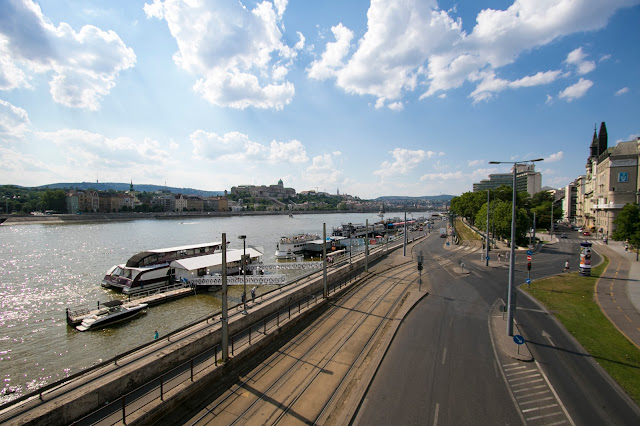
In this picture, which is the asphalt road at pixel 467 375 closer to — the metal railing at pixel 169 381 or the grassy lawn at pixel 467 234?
the metal railing at pixel 169 381

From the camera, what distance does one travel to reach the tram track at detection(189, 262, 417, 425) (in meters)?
10.1

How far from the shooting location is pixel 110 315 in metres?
24.2

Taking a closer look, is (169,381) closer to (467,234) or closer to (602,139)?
(467,234)

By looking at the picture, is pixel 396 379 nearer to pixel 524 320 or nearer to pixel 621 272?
pixel 524 320

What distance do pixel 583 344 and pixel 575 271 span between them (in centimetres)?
2242

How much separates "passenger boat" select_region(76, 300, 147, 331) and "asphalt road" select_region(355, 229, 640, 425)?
22.7m

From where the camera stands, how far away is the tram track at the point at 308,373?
10102 millimetres

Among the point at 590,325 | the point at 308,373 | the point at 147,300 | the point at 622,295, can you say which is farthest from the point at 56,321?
the point at 622,295

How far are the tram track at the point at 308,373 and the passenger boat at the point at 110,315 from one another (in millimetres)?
17695

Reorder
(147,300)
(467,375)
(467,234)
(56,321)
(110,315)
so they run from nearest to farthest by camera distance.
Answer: (467,375) → (110,315) → (56,321) → (147,300) → (467,234)

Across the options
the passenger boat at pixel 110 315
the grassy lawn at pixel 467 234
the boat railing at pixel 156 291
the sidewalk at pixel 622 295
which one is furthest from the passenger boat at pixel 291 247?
the sidewalk at pixel 622 295

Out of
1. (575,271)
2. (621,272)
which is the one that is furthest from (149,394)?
(621,272)

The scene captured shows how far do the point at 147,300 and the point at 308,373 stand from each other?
23245mm

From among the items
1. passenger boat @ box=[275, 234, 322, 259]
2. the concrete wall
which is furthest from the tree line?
passenger boat @ box=[275, 234, 322, 259]
